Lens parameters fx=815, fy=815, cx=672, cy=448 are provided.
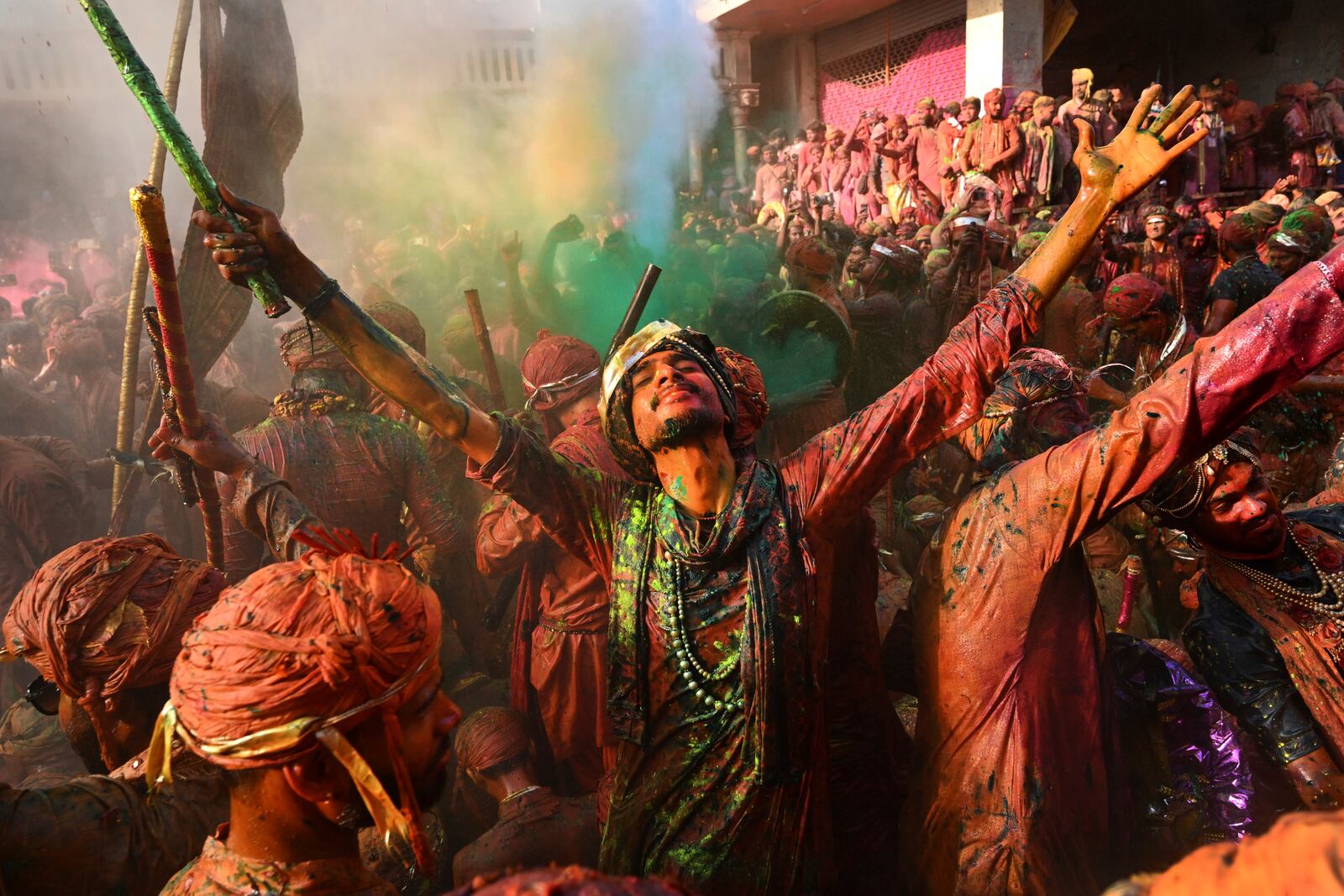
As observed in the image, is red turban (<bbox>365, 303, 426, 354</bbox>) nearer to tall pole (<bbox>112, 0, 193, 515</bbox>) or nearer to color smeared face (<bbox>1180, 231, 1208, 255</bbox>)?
tall pole (<bbox>112, 0, 193, 515</bbox>)

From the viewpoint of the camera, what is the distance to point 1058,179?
1364cm

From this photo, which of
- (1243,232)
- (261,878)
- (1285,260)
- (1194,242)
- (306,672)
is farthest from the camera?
(1194,242)

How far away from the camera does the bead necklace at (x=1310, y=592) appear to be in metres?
2.36

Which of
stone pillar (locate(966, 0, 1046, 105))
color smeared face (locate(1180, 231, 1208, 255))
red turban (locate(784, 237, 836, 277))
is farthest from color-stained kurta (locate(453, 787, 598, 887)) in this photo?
stone pillar (locate(966, 0, 1046, 105))

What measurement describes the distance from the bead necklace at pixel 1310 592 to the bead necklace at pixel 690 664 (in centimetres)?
162

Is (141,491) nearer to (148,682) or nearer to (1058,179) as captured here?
(148,682)

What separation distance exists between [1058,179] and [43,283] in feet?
61.9

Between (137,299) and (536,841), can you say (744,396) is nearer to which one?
(536,841)

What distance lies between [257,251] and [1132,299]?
579 cm

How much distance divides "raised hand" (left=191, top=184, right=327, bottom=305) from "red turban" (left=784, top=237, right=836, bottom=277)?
5.77 m

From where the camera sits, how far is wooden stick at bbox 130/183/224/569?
7.22ft

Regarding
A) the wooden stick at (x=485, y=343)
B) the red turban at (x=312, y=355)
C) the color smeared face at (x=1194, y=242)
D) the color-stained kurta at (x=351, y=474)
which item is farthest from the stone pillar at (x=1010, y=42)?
the color-stained kurta at (x=351, y=474)

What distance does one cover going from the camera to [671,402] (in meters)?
2.35

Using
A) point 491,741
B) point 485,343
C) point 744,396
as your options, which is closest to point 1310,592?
point 744,396
